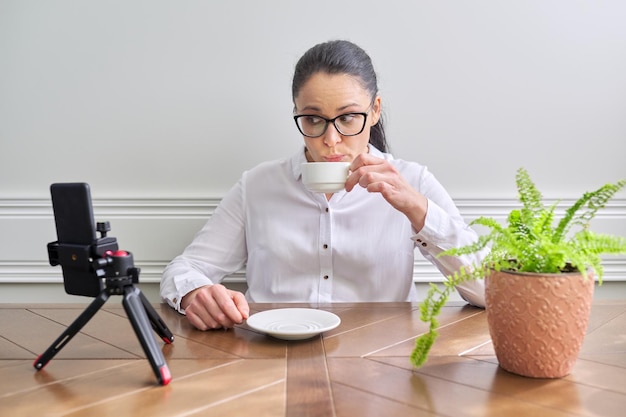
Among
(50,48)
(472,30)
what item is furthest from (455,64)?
(50,48)

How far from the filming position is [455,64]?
1961 mm

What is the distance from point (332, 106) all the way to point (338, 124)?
0.05 metres

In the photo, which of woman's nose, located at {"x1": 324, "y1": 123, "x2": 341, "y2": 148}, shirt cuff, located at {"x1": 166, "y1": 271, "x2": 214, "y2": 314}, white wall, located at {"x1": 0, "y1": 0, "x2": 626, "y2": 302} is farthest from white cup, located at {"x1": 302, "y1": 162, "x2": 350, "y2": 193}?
white wall, located at {"x1": 0, "y1": 0, "x2": 626, "y2": 302}

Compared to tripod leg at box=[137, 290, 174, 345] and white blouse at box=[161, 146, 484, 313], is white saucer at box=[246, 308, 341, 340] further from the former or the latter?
white blouse at box=[161, 146, 484, 313]

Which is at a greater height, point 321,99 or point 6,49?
point 6,49

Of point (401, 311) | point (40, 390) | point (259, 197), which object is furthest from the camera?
point (259, 197)

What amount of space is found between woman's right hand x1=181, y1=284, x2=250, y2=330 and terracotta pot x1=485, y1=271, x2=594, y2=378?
52 cm

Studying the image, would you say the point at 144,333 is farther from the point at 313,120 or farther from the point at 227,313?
the point at 313,120

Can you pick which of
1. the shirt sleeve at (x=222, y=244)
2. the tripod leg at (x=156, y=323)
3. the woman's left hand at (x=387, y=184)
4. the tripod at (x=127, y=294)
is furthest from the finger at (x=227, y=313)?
the shirt sleeve at (x=222, y=244)

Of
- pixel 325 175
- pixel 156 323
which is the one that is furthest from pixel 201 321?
pixel 325 175

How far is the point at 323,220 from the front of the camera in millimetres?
1713

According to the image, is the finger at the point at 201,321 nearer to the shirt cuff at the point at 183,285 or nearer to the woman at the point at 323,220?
the shirt cuff at the point at 183,285

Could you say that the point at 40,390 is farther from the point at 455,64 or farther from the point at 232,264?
the point at 455,64

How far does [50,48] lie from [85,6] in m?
0.19
